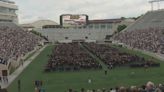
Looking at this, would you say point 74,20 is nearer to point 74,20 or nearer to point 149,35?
point 74,20

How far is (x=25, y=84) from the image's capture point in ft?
119

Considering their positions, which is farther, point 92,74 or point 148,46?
point 148,46

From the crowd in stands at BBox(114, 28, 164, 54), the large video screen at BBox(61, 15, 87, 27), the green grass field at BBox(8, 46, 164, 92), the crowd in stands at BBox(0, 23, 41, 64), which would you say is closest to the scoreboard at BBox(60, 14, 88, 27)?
the large video screen at BBox(61, 15, 87, 27)

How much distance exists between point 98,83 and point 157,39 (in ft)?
157

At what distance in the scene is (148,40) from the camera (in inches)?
3361

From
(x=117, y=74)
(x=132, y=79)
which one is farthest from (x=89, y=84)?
(x=117, y=74)

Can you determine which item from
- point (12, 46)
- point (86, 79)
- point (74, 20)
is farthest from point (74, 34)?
point (86, 79)

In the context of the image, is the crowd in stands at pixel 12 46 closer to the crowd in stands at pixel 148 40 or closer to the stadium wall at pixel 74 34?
the crowd in stands at pixel 148 40

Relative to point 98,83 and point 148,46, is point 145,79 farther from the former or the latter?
point 148,46

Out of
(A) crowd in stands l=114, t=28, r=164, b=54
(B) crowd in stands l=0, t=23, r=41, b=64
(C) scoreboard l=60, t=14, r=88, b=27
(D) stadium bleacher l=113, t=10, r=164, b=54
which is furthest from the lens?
(C) scoreboard l=60, t=14, r=88, b=27

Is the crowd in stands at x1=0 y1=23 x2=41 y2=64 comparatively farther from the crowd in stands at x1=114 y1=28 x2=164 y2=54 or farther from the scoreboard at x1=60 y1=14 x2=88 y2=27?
the scoreboard at x1=60 y1=14 x2=88 y2=27

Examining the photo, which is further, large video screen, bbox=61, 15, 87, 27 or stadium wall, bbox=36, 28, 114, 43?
stadium wall, bbox=36, 28, 114, 43

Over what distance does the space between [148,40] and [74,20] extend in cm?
5523

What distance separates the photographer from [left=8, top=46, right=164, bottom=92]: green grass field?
33656mm
